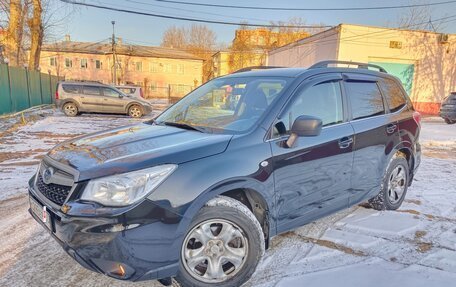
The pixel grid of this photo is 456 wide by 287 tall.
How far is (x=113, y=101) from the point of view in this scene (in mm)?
17234

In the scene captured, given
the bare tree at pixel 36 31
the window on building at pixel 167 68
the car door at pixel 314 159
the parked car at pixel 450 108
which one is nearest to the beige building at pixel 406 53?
the parked car at pixel 450 108

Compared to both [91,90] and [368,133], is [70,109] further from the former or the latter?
[368,133]

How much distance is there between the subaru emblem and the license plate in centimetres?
20

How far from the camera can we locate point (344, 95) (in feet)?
12.0

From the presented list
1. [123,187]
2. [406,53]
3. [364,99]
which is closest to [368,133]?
[364,99]

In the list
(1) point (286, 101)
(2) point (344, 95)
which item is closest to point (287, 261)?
(1) point (286, 101)

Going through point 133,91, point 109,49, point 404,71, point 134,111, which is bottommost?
point 134,111

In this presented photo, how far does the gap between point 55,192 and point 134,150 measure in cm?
66

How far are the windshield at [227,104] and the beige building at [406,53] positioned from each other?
54.4 ft

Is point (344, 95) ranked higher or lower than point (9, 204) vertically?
higher

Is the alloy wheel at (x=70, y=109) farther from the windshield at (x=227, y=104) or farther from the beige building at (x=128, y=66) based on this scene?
the beige building at (x=128, y=66)

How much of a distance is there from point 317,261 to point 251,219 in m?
0.95

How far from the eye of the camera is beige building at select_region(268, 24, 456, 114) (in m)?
18.9

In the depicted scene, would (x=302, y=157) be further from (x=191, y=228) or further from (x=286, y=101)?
(x=191, y=228)
